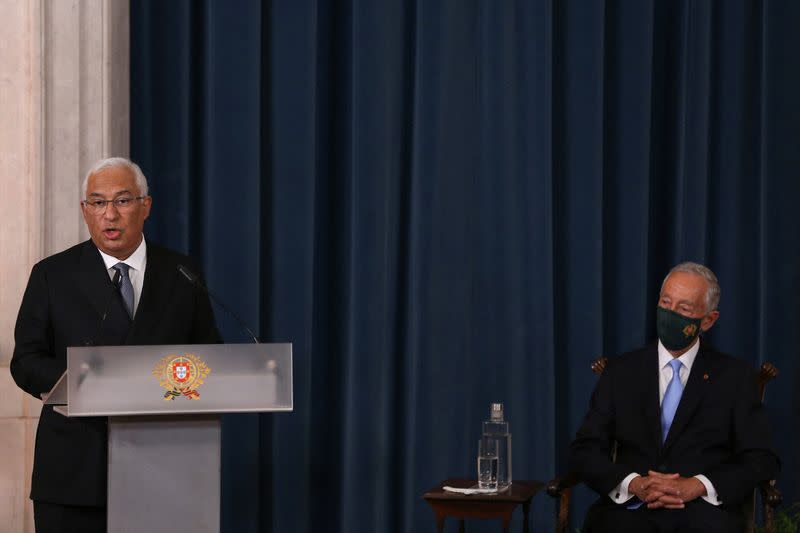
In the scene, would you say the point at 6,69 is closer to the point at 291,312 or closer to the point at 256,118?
the point at 256,118

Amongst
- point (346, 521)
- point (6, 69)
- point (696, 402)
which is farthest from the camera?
point (346, 521)

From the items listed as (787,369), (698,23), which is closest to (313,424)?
(787,369)

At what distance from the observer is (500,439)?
3.99 meters

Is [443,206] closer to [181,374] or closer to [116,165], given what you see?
[116,165]

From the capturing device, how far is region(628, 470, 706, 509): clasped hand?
136 inches

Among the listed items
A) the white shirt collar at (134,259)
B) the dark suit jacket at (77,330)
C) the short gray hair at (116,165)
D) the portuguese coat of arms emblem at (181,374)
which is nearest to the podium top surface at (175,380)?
the portuguese coat of arms emblem at (181,374)

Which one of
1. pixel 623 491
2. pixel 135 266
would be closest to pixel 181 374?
pixel 135 266

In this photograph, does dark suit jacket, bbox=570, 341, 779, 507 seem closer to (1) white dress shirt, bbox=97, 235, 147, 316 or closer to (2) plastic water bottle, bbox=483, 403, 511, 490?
(2) plastic water bottle, bbox=483, 403, 511, 490

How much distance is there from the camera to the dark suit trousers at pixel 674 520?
11.4ft

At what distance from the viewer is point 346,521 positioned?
14.4 feet

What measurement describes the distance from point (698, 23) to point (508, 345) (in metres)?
1.64

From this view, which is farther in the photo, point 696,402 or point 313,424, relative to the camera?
point 313,424

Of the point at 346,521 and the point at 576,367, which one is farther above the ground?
the point at 576,367

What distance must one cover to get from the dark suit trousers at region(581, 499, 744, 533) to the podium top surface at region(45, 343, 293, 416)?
4.86ft
